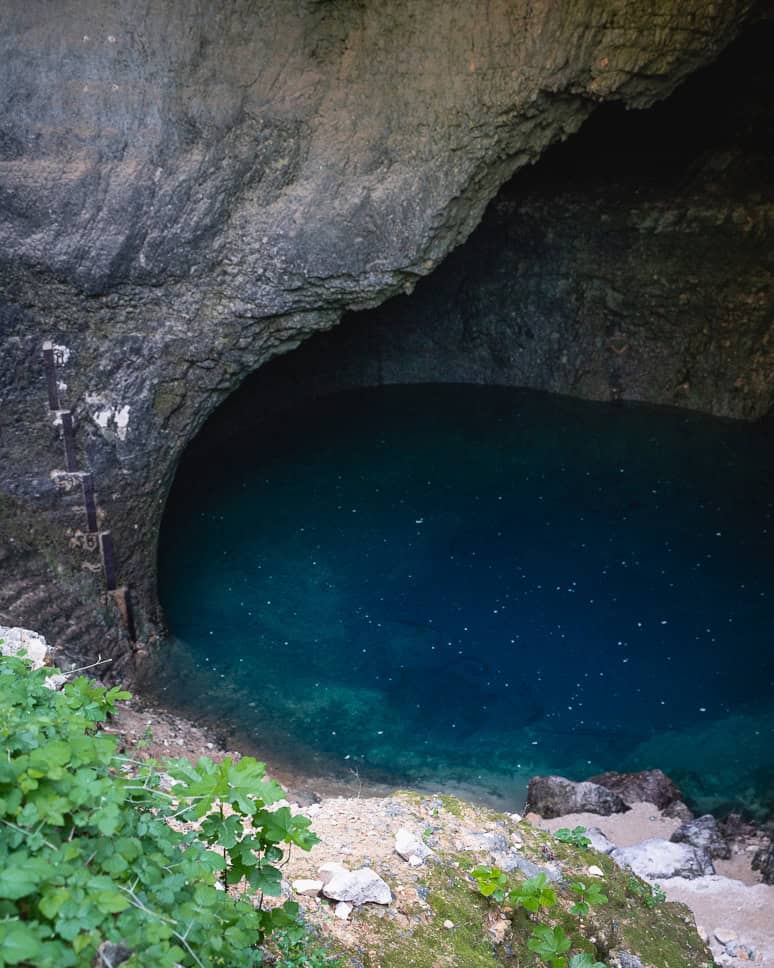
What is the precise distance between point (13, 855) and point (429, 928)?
1.89 m

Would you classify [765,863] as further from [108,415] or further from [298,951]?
[108,415]

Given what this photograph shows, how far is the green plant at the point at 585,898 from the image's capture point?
409 centimetres

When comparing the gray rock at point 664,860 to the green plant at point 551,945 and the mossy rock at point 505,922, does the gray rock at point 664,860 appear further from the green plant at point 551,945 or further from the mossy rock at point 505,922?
the green plant at point 551,945

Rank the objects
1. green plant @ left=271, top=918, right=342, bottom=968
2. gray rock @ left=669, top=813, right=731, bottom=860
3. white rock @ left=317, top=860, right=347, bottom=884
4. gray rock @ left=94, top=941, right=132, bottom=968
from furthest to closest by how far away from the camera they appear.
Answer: gray rock @ left=669, top=813, right=731, bottom=860 < white rock @ left=317, top=860, right=347, bottom=884 < green plant @ left=271, top=918, right=342, bottom=968 < gray rock @ left=94, top=941, right=132, bottom=968

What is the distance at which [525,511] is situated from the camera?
11578 mm

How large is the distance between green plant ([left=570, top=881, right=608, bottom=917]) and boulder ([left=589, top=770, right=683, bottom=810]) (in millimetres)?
2661

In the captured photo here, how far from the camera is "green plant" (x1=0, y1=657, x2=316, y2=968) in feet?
7.38

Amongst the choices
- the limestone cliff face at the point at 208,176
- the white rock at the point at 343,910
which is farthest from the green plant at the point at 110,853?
the limestone cliff face at the point at 208,176

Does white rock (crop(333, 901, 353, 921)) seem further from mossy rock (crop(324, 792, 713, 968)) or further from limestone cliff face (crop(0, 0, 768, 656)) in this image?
limestone cliff face (crop(0, 0, 768, 656))

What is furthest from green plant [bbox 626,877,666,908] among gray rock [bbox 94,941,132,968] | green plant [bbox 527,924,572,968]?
gray rock [bbox 94,941,132,968]

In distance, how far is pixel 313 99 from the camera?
27.6ft

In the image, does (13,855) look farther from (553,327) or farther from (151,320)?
(553,327)

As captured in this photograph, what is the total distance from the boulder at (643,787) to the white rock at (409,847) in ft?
9.91

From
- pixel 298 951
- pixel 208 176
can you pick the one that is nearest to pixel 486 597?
pixel 208 176
